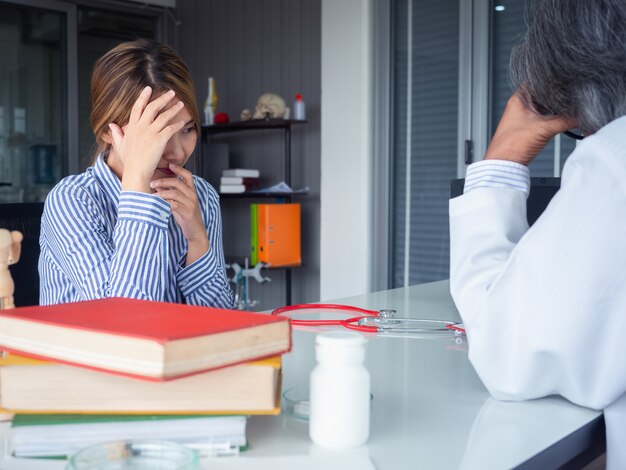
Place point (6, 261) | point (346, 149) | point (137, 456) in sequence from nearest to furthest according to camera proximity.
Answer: point (137, 456), point (6, 261), point (346, 149)

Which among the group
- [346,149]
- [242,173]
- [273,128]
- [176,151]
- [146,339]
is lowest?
[146,339]

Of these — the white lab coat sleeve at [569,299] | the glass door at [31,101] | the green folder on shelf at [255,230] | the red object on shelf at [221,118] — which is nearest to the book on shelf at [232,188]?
the green folder on shelf at [255,230]

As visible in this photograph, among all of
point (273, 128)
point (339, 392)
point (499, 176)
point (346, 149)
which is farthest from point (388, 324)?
point (273, 128)

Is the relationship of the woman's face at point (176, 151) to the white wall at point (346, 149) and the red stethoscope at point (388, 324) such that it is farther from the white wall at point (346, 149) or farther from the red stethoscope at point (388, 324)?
the white wall at point (346, 149)

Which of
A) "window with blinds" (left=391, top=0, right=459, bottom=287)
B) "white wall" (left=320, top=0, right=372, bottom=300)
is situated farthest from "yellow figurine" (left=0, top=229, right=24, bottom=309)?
"white wall" (left=320, top=0, right=372, bottom=300)

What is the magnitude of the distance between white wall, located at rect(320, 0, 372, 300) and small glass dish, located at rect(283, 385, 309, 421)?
3.32 m

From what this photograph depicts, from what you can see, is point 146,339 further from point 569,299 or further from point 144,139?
point 144,139

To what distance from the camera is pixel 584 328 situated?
2.49ft

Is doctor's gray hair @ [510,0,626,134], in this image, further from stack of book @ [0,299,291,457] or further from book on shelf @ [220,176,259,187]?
book on shelf @ [220,176,259,187]

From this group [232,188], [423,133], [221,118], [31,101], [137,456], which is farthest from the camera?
[31,101]

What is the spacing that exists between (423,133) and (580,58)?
3105 mm

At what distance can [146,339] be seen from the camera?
0.54 m

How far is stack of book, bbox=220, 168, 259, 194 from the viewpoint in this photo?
4.61m

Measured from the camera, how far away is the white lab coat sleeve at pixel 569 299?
750 mm
